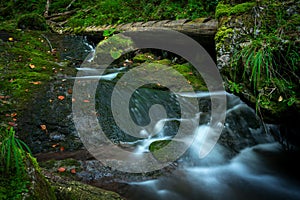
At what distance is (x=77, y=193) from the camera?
1.89 meters

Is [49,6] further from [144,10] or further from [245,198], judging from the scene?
[245,198]

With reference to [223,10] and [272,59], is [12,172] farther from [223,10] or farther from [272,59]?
[223,10]

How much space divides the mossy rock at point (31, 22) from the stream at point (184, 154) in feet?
24.9

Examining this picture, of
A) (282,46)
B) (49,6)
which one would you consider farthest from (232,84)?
(49,6)

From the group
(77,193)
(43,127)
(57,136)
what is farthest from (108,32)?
(77,193)

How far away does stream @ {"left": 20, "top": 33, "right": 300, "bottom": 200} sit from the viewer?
3215mm

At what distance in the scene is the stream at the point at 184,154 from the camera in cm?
321

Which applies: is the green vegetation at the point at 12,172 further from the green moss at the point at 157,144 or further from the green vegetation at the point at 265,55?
the green vegetation at the point at 265,55

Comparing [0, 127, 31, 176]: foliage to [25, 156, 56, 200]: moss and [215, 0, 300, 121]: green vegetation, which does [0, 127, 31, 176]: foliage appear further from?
[215, 0, 300, 121]: green vegetation

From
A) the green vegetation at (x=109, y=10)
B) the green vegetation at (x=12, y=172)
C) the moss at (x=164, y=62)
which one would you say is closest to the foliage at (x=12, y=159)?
the green vegetation at (x=12, y=172)

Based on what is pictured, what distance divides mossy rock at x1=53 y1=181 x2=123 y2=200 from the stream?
901 mm

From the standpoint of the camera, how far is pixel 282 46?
3.46 m

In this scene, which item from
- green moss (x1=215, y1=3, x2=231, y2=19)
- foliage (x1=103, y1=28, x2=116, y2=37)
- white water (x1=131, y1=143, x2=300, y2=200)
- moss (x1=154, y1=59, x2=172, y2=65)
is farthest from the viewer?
foliage (x1=103, y1=28, x2=116, y2=37)

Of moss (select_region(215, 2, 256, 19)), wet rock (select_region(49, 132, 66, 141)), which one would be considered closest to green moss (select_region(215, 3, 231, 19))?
moss (select_region(215, 2, 256, 19))
